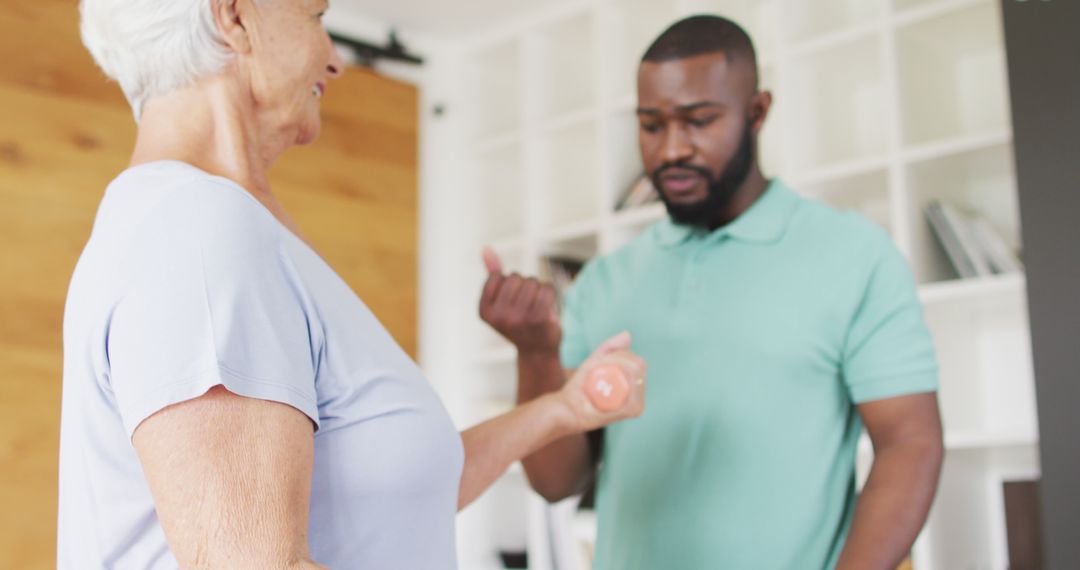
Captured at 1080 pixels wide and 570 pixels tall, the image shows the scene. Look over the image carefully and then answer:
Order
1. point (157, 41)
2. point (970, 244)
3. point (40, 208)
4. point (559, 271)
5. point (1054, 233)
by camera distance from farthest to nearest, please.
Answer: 1. point (559, 271)
2. point (40, 208)
3. point (970, 244)
4. point (1054, 233)
5. point (157, 41)

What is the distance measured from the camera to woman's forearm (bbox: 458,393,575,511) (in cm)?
117

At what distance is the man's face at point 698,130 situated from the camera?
1548 mm

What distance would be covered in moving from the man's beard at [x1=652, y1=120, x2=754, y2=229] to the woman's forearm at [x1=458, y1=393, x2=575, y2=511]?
1.36 feet

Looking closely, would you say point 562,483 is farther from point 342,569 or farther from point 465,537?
point 465,537

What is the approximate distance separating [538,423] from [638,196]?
6.91 feet

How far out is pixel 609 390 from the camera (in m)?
1.28

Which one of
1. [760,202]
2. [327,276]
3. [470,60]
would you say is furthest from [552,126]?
[327,276]

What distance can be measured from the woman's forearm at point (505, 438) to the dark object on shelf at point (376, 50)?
2491 mm

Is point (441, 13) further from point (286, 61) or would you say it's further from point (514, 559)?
point (286, 61)

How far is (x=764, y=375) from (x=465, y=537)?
238 cm

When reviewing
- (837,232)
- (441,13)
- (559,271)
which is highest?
(441,13)

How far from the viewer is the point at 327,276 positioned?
93cm

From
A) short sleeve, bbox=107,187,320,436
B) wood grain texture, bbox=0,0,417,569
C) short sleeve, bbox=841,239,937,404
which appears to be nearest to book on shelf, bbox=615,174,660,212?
wood grain texture, bbox=0,0,417,569

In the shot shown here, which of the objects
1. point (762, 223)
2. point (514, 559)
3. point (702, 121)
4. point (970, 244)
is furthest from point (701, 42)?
point (514, 559)
